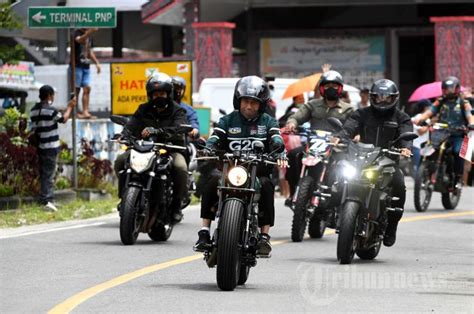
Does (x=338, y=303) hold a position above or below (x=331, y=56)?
below

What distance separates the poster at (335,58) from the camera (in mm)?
41219

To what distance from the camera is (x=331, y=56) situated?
41375 millimetres

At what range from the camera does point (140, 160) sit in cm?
1645

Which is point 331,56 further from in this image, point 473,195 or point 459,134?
point 459,134

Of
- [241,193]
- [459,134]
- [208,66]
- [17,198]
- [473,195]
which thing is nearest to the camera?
[241,193]

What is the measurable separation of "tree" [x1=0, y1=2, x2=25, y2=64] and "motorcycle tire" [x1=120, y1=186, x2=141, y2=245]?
619 cm

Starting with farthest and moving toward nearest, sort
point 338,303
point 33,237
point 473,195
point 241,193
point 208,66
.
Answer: point 208,66
point 473,195
point 33,237
point 241,193
point 338,303

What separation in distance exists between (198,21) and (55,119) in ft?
61.5

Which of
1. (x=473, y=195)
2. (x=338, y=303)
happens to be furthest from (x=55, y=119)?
(x=338, y=303)

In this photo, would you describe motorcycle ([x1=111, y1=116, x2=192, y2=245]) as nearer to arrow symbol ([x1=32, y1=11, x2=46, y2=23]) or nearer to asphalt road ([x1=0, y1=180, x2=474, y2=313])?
asphalt road ([x1=0, y1=180, x2=474, y2=313])

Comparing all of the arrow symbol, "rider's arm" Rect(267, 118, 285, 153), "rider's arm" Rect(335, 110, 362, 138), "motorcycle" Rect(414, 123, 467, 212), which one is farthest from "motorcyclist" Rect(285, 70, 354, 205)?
the arrow symbol

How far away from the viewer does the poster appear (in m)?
41.2

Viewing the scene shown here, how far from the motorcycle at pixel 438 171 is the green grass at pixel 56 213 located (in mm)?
4368

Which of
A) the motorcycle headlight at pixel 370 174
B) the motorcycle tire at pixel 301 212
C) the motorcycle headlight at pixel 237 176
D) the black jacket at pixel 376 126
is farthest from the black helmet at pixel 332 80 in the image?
the motorcycle headlight at pixel 237 176
